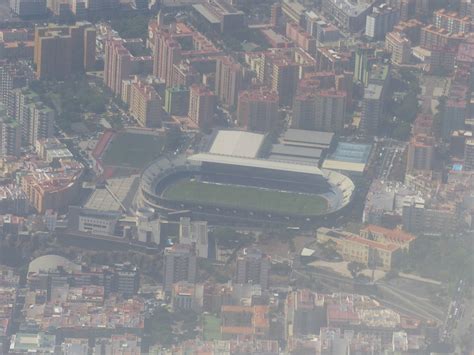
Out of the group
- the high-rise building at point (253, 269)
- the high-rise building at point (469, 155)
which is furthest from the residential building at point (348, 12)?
the high-rise building at point (253, 269)

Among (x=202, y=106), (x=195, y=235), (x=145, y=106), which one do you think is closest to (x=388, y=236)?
(x=195, y=235)

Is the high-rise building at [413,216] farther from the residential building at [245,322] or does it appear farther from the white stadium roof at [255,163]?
the residential building at [245,322]

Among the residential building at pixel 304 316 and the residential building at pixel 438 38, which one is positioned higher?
the residential building at pixel 304 316

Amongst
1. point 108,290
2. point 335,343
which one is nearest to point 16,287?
point 108,290

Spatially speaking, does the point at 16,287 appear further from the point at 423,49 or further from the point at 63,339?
the point at 423,49

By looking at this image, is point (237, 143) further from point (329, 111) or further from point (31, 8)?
point (31, 8)

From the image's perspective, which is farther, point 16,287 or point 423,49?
point 423,49
